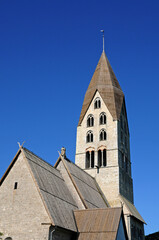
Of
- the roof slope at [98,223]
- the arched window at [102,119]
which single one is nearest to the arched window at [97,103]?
the arched window at [102,119]

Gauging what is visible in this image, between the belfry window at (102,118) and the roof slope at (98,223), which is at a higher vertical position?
the belfry window at (102,118)

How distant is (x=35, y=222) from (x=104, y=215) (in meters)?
5.61

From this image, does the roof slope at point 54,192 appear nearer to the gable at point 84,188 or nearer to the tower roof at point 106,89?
the gable at point 84,188

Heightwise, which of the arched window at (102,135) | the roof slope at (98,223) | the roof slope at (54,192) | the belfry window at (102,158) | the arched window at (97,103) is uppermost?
the arched window at (97,103)

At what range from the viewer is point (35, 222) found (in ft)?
69.5

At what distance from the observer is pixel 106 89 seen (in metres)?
45.6

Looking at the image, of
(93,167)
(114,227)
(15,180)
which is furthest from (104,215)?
(93,167)

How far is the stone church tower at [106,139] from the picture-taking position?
38537mm

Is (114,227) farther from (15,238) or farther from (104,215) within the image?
(15,238)

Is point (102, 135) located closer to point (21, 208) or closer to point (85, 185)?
point (85, 185)

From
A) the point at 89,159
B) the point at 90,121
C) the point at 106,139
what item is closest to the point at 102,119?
the point at 90,121

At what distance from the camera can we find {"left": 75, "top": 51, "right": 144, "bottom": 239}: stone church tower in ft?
126

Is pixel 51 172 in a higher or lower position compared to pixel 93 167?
lower

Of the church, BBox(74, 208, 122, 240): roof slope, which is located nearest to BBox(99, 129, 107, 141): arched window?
the church
